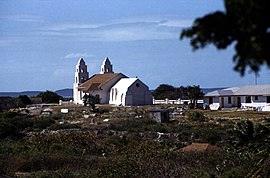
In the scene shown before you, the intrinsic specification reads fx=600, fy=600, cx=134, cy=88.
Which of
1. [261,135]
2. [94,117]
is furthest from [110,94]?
[261,135]

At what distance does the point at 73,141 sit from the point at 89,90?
53.7 m

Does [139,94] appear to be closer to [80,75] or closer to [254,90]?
[254,90]

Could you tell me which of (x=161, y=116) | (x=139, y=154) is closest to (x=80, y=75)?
(x=161, y=116)

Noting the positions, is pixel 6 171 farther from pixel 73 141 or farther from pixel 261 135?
pixel 73 141

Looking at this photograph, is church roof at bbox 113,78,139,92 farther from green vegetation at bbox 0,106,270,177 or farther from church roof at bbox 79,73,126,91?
green vegetation at bbox 0,106,270,177

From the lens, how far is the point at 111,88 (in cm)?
7806

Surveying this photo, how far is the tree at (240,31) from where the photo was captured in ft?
6.54

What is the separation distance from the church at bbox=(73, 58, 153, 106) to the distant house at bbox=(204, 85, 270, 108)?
839 centimetres

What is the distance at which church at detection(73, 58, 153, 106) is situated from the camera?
74.2m

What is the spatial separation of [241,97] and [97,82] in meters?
20.9

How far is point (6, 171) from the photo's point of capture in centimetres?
1414

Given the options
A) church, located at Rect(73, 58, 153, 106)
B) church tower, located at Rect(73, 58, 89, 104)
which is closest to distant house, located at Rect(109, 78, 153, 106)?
church, located at Rect(73, 58, 153, 106)

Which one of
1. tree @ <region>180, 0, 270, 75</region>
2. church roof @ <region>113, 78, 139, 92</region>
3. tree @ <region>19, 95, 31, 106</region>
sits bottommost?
tree @ <region>180, 0, 270, 75</region>

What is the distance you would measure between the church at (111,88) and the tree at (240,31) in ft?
232
